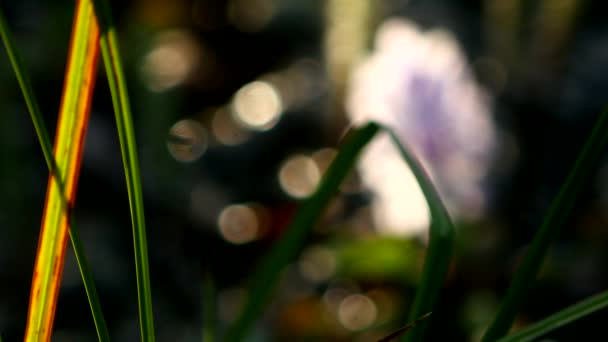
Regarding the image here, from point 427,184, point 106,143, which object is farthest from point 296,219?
point 106,143

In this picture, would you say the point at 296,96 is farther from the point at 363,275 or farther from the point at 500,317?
the point at 500,317

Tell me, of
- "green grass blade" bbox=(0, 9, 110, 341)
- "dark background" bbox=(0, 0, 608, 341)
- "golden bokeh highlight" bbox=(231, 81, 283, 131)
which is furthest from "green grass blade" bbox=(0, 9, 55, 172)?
"golden bokeh highlight" bbox=(231, 81, 283, 131)

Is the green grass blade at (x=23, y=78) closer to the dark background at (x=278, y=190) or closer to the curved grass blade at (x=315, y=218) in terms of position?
the curved grass blade at (x=315, y=218)

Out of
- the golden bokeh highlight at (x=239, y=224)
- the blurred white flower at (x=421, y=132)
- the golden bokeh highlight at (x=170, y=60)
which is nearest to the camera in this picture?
the blurred white flower at (x=421, y=132)

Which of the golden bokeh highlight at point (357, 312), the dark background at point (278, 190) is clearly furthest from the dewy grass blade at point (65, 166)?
the golden bokeh highlight at point (357, 312)

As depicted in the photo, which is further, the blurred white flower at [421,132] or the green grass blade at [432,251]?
the blurred white flower at [421,132]

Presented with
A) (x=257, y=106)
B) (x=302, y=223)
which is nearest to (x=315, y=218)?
(x=302, y=223)

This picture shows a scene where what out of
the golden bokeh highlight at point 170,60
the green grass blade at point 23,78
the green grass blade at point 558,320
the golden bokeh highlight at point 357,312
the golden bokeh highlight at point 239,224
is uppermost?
the golden bokeh highlight at point 170,60
